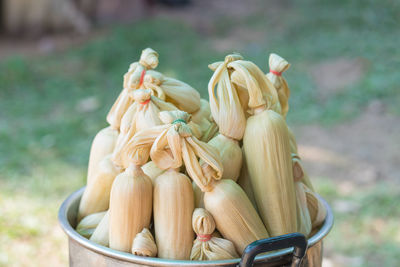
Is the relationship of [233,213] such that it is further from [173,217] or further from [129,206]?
[129,206]

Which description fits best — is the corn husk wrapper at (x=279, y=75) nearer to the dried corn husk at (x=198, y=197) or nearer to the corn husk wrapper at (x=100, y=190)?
the dried corn husk at (x=198, y=197)

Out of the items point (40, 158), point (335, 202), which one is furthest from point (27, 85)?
point (335, 202)

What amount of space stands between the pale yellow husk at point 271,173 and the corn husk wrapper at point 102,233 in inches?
16.2

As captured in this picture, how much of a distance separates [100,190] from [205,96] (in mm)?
3338

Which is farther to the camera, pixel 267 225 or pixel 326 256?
pixel 326 256

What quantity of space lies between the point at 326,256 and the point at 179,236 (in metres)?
1.63

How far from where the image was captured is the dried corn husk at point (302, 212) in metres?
1.28

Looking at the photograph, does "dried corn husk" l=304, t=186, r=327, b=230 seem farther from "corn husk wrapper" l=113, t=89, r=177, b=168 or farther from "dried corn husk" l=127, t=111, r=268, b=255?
"corn husk wrapper" l=113, t=89, r=177, b=168

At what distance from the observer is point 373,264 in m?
2.40

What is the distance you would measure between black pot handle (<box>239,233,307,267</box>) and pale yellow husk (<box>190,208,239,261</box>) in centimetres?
9

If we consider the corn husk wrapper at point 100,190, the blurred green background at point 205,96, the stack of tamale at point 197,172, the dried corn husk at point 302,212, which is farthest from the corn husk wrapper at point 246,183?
the blurred green background at point 205,96

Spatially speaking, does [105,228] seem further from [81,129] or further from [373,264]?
[81,129]

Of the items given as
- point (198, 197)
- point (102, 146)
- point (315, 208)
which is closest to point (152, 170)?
point (198, 197)

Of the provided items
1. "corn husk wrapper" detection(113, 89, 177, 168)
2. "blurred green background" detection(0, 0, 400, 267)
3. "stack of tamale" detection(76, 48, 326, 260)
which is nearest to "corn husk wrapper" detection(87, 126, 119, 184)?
"stack of tamale" detection(76, 48, 326, 260)
